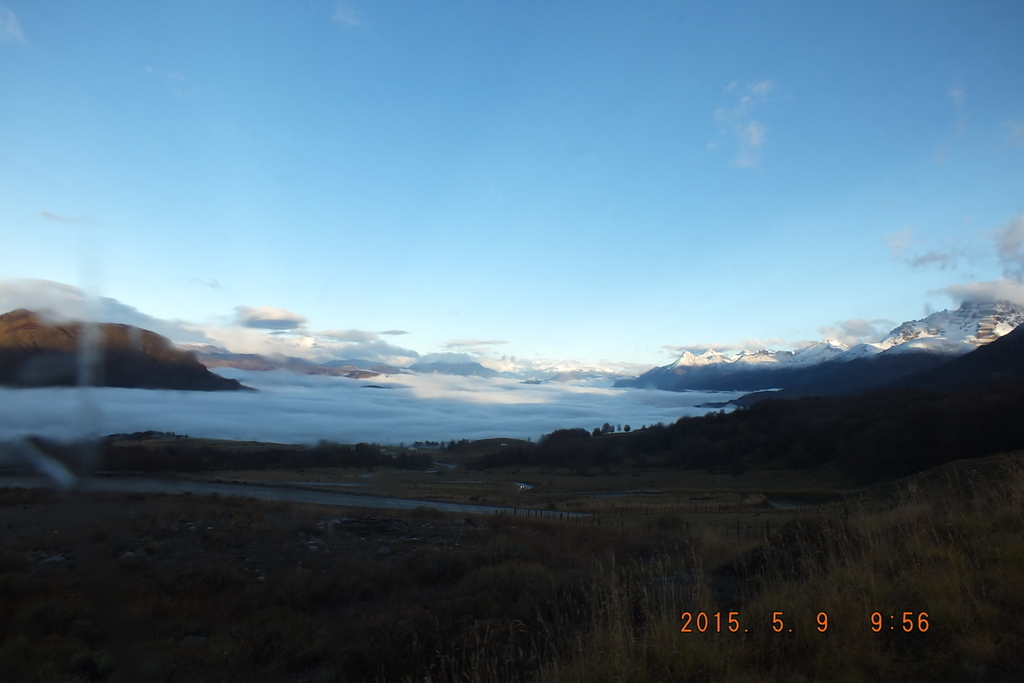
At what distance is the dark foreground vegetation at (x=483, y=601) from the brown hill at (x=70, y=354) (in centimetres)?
173

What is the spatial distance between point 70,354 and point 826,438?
327 ft

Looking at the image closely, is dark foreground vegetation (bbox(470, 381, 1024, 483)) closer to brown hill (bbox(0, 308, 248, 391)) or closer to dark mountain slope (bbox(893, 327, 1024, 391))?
dark mountain slope (bbox(893, 327, 1024, 391))

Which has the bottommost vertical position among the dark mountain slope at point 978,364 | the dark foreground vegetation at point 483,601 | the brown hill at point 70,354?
the dark foreground vegetation at point 483,601

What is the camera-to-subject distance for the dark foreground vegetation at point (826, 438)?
50469 mm

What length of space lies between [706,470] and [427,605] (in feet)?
324

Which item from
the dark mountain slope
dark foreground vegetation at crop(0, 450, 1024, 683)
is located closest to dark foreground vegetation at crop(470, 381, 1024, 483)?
dark foreground vegetation at crop(0, 450, 1024, 683)

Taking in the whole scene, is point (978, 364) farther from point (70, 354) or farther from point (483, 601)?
point (70, 354)

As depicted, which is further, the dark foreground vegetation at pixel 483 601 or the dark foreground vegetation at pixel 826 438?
the dark foreground vegetation at pixel 826 438

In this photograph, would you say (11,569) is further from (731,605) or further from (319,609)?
(731,605)

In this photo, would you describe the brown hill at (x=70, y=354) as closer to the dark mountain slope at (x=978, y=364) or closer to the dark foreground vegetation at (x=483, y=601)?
the dark foreground vegetation at (x=483, y=601)

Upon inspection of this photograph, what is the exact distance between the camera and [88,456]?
161 inches

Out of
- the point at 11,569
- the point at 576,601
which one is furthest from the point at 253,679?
the point at 11,569

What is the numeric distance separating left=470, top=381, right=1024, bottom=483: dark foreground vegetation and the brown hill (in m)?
56.9

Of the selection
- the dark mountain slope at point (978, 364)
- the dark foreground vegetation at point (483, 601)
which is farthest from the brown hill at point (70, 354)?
the dark mountain slope at point (978, 364)
